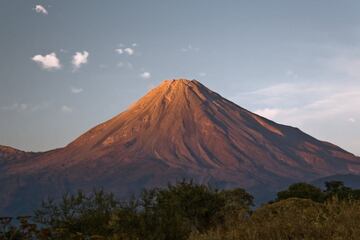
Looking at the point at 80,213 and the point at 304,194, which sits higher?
the point at 304,194

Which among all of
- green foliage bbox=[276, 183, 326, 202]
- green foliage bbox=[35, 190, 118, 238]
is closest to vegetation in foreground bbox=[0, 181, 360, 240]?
green foliage bbox=[35, 190, 118, 238]

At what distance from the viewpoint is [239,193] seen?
65875 mm

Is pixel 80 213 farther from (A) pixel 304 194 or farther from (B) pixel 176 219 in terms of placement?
(A) pixel 304 194

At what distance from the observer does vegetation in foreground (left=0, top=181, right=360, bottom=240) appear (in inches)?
550

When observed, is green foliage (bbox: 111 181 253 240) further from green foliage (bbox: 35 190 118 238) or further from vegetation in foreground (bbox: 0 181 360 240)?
green foliage (bbox: 35 190 118 238)

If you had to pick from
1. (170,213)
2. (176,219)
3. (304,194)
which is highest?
(304,194)

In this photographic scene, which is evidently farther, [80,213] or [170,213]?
[80,213]

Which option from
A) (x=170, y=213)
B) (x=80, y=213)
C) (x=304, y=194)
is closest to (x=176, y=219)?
(x=170, y=213)

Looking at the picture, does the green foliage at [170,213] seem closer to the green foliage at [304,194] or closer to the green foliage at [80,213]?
the green foliage at [80,213]

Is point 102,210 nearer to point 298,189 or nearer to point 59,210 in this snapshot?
point 59,210

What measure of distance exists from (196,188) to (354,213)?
2078 cm

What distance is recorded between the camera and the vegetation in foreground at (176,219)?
1397 centimetres

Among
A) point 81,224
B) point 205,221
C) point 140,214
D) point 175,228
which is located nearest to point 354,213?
point 175,228

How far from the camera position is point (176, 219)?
2238 centimetres
